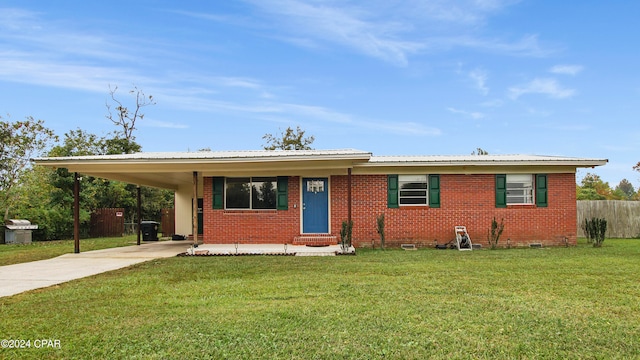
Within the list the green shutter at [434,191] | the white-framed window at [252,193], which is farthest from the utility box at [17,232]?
the green shutter at [434,191]

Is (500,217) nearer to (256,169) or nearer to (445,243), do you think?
(445,243)

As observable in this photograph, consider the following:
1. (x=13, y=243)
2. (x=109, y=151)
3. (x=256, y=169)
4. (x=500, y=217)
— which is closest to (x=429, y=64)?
(x=500, y=217)

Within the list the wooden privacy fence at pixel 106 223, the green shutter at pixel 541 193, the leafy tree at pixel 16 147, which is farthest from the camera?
the wooden privacy fence at pixel 106 223

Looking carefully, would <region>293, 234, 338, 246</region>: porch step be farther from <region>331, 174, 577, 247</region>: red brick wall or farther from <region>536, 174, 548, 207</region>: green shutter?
<region>536, 174, 548, 207</region>: green shutter

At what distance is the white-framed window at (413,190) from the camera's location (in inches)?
529

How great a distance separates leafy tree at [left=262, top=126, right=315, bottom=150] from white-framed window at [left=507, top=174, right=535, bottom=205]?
2010 cm

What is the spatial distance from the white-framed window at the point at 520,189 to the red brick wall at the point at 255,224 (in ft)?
20.7

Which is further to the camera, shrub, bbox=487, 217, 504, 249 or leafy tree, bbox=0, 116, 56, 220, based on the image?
leafy tree, bbox=0, 116, 56, 220

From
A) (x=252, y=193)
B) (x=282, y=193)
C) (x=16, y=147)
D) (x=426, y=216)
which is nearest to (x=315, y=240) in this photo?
(x=282, y=193)

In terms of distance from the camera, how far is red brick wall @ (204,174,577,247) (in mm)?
13289

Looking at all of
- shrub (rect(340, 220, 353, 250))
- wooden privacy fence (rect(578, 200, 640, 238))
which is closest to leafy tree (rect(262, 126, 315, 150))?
wooden privacy fence (rect(578, 200, 640, 238))

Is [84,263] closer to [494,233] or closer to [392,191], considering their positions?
[392,191]

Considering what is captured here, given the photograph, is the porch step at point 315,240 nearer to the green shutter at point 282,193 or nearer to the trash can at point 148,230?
the green shutter at point 282,193

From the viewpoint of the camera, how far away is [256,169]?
12625mm
